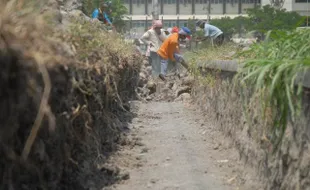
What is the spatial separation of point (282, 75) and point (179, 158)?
305 cm

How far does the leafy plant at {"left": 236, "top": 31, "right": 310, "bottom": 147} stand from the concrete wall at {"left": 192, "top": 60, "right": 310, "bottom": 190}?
0.27 feet

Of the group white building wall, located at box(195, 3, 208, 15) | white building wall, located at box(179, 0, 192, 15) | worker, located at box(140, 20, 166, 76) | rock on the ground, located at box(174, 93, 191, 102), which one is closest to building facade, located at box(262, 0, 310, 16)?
white building wall, located at box(195, 3, 208, 15)

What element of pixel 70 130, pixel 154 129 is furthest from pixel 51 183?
pixel 154 129

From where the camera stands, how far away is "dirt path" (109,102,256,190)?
5332mm

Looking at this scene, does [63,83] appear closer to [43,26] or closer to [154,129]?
[43,26]

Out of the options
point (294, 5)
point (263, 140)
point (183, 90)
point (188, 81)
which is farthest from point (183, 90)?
point (294, 5)

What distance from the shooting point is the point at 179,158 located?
652cm

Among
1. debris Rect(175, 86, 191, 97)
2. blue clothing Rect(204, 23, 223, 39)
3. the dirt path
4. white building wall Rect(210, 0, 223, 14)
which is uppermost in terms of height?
blue clothing Rect(204, 23, 223, 39)

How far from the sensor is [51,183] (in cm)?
383

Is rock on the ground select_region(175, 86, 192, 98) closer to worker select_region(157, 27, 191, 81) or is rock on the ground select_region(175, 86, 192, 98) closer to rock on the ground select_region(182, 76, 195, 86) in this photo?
rock on the ground select_region(182, 76, 195, 86)

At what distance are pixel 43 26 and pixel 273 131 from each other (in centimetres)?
180

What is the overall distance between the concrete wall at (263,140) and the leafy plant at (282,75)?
81 mm

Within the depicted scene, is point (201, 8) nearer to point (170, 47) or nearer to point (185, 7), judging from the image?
point (185, 7)

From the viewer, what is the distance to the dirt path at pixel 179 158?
5332mm
